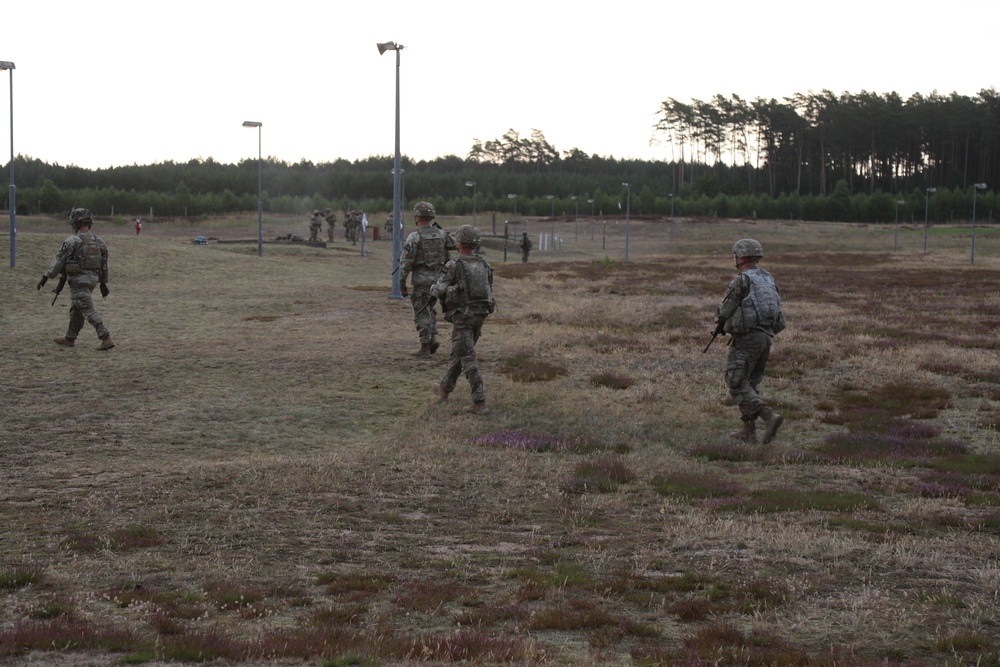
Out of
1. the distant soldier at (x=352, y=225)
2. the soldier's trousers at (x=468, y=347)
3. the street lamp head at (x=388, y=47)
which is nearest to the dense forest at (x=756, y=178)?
the distant soldier at (x=352, y=225)

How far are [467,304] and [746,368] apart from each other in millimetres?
3683

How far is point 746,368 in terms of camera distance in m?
12.0

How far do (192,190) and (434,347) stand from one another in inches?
4804

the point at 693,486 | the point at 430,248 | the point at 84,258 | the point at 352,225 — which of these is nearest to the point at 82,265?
the point at 84,258

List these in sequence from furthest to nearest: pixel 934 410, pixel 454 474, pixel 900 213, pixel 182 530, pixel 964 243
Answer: pixel 900 213 → pixel 964 243 → pixel 934 410 → pixel 454 474 → pixel 182 530

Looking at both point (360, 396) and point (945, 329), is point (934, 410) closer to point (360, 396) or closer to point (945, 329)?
point (360, 396)

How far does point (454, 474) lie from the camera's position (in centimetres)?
1026

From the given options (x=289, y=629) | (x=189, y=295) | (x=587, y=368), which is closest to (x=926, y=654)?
(x=289, y=629)

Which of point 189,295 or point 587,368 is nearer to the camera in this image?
point 587,368

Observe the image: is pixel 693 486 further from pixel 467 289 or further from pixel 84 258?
pixel 84 258

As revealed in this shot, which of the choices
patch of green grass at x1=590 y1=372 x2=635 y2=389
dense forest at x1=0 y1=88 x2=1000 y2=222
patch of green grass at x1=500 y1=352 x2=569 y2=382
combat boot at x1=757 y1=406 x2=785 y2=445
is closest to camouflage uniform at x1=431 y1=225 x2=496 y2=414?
patch of green grass at x1=500 y1=352 x2=569 y2=382

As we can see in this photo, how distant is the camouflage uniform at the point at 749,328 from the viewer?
39.3 feet

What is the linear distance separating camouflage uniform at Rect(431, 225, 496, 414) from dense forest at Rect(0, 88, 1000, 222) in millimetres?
88364

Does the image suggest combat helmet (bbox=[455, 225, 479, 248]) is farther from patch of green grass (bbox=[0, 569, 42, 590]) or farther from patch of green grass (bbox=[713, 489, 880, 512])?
patch of green grass (bbox=[0, 569, 42, 590])
